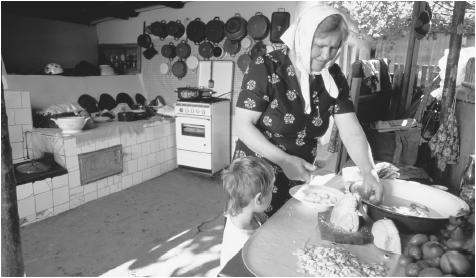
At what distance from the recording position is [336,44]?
1.41 meters

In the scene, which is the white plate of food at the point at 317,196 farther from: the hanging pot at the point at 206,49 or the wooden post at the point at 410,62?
the hanging pot at the point at 206,49

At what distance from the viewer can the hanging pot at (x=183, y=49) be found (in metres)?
5.54

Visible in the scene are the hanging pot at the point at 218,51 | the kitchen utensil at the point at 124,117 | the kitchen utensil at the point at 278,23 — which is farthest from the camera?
the hanging pot at the point at 218,51

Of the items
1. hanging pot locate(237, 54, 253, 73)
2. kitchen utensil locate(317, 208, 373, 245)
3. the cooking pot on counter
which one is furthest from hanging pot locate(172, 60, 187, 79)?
kitchen utensil locate(317, 208, 373, 245)

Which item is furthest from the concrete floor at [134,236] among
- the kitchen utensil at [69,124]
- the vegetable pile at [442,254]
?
the vegetable pile at [442,254]

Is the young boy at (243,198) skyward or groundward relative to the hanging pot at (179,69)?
groundward

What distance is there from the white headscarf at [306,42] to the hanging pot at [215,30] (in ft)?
12.6

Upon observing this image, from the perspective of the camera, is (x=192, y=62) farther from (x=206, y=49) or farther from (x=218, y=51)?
(x=218, y=51)

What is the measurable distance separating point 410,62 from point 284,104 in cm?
248

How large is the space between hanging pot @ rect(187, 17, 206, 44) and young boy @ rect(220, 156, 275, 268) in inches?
169

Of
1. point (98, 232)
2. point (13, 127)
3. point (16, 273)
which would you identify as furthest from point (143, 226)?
point (16, 273)

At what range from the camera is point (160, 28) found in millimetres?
5637

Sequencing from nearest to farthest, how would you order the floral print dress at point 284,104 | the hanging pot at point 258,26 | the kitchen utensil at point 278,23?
the floral print dress at point 284,104, the kitchen utensil at point 278,23, the hanging pot at point 258,26

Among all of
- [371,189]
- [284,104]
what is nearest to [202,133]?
[284,104]
